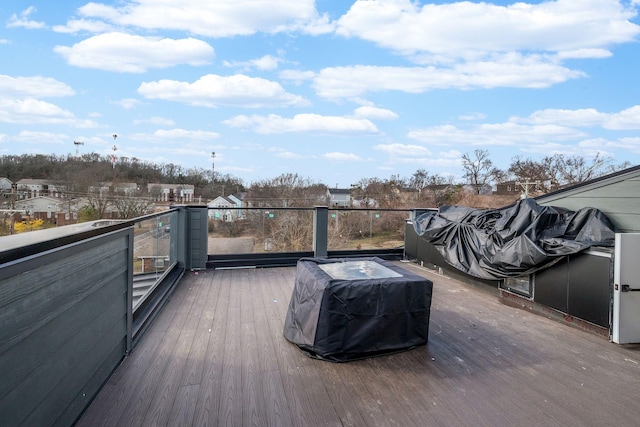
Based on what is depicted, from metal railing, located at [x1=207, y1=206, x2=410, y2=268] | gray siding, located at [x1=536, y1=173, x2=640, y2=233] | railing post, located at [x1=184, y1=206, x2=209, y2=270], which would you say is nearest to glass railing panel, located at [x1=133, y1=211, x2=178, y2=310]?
railing post, located at [x1=184, y1=206, x2=209, y2=270]

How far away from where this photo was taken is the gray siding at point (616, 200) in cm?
366

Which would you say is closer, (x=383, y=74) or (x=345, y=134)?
(x=383, y=74)

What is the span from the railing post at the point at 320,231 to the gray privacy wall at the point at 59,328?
4027 millimetres

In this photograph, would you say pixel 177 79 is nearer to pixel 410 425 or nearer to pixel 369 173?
pixel 369 173

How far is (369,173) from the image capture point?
15.1 meters

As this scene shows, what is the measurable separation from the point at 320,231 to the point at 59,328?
4853 millimetres

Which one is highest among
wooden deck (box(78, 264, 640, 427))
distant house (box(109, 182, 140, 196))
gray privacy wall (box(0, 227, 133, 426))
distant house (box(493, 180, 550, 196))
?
distant house (box(493, 180, 550, 196))

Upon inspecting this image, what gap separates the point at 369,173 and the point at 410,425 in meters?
13.7

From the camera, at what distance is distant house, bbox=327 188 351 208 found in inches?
436

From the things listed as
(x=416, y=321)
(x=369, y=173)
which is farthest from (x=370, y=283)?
(x=369, y=173)

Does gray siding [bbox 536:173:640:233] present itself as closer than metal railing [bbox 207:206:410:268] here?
Yes

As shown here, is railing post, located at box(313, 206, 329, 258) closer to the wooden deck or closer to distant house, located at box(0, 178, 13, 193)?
the wooden deck

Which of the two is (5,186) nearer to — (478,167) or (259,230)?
(259,230)

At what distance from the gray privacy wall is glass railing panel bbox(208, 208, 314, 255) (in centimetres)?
362
